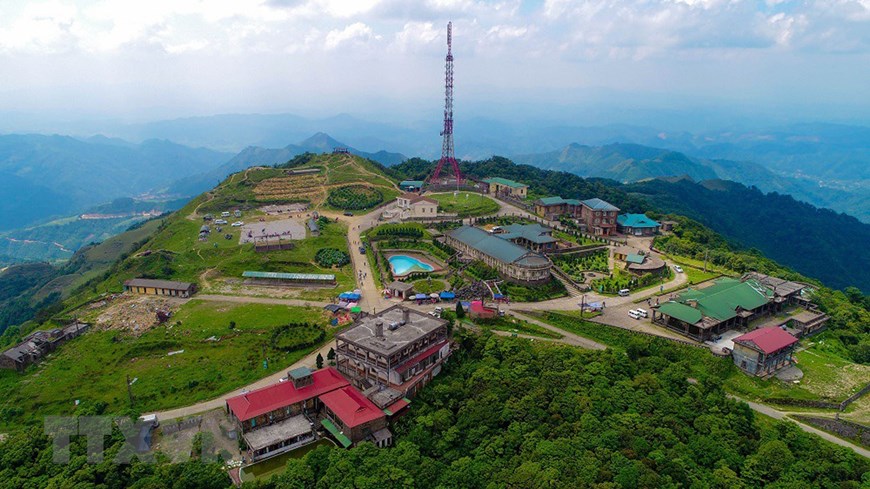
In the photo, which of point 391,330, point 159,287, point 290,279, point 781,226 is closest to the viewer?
point 391,330

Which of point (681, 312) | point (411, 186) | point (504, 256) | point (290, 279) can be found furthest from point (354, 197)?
point (681, 312)

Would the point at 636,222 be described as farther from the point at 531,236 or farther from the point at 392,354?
the point at 392,354

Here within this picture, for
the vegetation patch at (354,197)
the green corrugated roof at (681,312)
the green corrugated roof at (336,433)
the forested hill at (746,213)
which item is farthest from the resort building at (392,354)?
the forested hill at (746,213)

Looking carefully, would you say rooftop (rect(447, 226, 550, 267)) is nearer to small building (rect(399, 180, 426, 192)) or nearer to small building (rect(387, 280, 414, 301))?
small building (rect(387, 280, 414, 301))

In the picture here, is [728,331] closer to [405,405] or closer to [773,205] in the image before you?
[405,405]

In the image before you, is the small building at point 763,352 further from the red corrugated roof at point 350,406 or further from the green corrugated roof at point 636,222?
the green corrugated roof at point 636,222

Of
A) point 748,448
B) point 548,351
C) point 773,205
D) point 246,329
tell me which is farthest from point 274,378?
point 773,205
